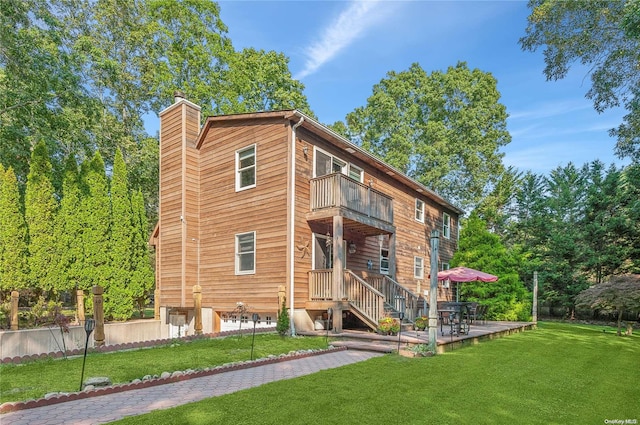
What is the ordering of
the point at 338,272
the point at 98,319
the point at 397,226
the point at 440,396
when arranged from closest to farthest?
1. the point at 440,396
2. the point at 98,319
3. the point at 338,272
4. the point at 397,226

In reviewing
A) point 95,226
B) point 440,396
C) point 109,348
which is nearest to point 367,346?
point 440,396

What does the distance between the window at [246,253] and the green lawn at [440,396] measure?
5934 millimetres

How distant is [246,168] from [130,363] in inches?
291

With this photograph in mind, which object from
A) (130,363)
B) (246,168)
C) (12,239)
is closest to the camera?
(130,363)

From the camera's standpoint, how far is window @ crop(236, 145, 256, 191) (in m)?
12.6

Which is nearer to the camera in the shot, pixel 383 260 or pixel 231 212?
pixel 231 212

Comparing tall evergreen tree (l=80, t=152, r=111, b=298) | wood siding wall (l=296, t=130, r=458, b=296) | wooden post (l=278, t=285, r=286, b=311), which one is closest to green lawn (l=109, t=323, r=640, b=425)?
wooden post (l=278, t=285, r=286, b=311)

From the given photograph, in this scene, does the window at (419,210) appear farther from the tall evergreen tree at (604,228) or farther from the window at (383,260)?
the tall evergreen tree at (604,228)

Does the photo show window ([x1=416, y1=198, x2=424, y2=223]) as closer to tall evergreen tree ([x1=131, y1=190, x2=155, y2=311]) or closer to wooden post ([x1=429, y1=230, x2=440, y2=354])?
wooden post ([x1=429, y1=230, x2=440, y2=354])

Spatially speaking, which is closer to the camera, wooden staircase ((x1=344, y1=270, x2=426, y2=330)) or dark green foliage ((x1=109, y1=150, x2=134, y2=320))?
wooden staircase ((x1=344, y1=270, x2=426, y2=330))

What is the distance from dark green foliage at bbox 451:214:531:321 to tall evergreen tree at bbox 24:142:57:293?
18.1 meters

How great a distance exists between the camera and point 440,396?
16.4 ft

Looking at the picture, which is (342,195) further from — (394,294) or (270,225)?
(394,294)

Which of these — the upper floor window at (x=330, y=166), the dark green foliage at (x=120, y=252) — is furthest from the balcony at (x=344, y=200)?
the dark green foliage at (x=120, y=252)
